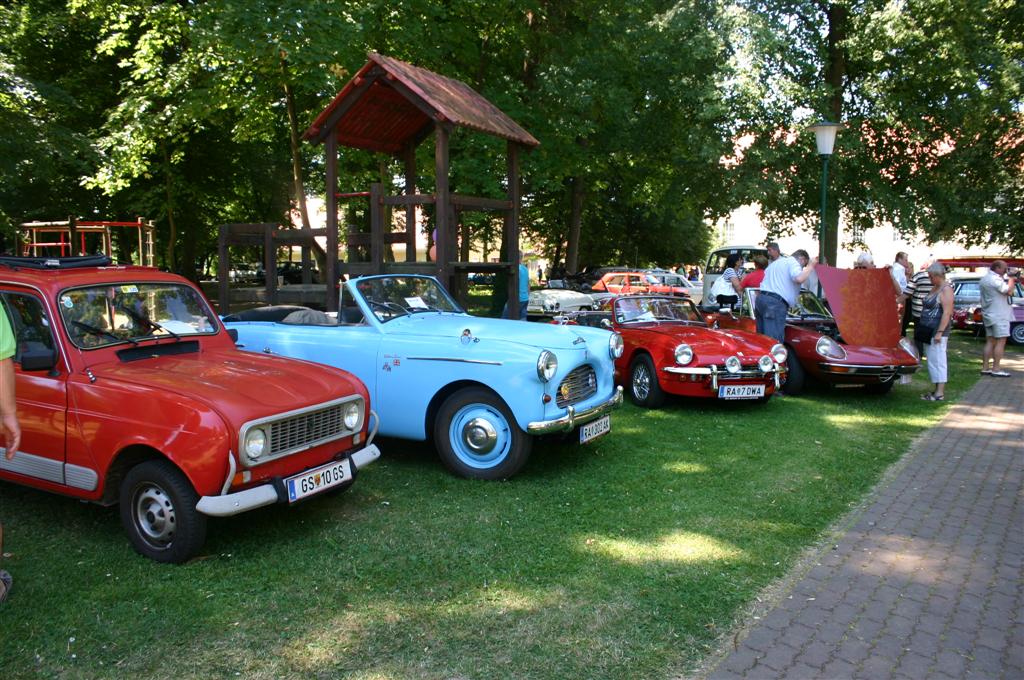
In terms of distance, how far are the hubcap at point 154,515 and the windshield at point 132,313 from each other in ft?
3.66

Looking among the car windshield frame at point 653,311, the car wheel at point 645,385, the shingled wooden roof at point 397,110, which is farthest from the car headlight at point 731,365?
the shingled wooden roof at point 397,110

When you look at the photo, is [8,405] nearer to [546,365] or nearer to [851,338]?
[546,365]

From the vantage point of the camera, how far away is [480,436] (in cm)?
611

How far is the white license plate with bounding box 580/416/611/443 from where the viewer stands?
6.39 metres

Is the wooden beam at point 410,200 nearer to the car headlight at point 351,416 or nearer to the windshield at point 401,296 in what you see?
the windshield at point 401,296

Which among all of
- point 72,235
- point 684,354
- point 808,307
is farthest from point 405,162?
point 72,235

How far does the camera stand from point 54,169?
41.2 feet

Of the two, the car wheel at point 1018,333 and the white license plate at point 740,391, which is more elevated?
the car wheel at point 1018,333

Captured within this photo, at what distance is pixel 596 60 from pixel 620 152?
3.32 m

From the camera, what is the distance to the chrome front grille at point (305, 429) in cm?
455

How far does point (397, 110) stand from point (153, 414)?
24.8 feet

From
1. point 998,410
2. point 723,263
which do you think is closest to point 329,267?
point 998,410

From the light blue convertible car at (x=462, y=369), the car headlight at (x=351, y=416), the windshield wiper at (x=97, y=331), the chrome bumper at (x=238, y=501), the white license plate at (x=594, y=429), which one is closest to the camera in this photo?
the chrome bumper at (x=238, y=501)

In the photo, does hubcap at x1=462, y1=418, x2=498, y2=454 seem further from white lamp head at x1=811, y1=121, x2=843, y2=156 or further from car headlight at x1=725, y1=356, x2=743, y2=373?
white lamp head at x1=811, y1=121, x2=843, y2=156
